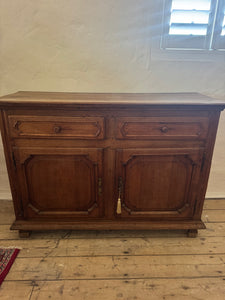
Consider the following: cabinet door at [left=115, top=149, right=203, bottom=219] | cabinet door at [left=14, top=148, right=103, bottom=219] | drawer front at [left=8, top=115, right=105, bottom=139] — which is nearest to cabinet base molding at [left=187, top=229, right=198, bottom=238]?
cabinet door at [left=115, top=149, right=203, bottom=219]

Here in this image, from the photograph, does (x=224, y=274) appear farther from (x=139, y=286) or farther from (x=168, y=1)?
(x=168, y=1)

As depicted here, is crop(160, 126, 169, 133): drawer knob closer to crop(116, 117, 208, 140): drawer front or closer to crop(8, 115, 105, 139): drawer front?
crop(116, 117, 208, 140): drawer front

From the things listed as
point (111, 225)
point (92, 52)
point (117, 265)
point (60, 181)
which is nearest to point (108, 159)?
point (60, 181)

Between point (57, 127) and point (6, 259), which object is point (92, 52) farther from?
point (6, 259)

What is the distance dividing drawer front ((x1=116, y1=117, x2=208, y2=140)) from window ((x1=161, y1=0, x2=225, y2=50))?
0.72m

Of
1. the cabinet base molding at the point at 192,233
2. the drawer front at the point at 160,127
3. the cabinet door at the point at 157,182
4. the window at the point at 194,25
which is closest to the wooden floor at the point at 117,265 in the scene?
the cabinet base molding at the point at 192,233

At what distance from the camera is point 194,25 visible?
4.89 ft

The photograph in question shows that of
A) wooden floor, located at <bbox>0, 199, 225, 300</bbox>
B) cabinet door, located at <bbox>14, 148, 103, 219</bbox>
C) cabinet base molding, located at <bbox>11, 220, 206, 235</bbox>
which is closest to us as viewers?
wooden floor, located at <bbox>0, 199, 225, 300</bbox>

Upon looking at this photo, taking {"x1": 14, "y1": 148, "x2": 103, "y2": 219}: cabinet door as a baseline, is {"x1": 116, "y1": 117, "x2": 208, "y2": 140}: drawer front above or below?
above

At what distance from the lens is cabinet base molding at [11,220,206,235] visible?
1.38m

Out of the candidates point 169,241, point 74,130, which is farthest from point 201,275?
→ point 74,130

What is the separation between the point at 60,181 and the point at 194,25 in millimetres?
1465

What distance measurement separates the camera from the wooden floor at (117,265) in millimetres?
1078

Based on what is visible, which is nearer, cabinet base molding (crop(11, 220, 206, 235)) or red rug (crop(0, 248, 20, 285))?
red rug (crop(0, 248, 20, 285))
